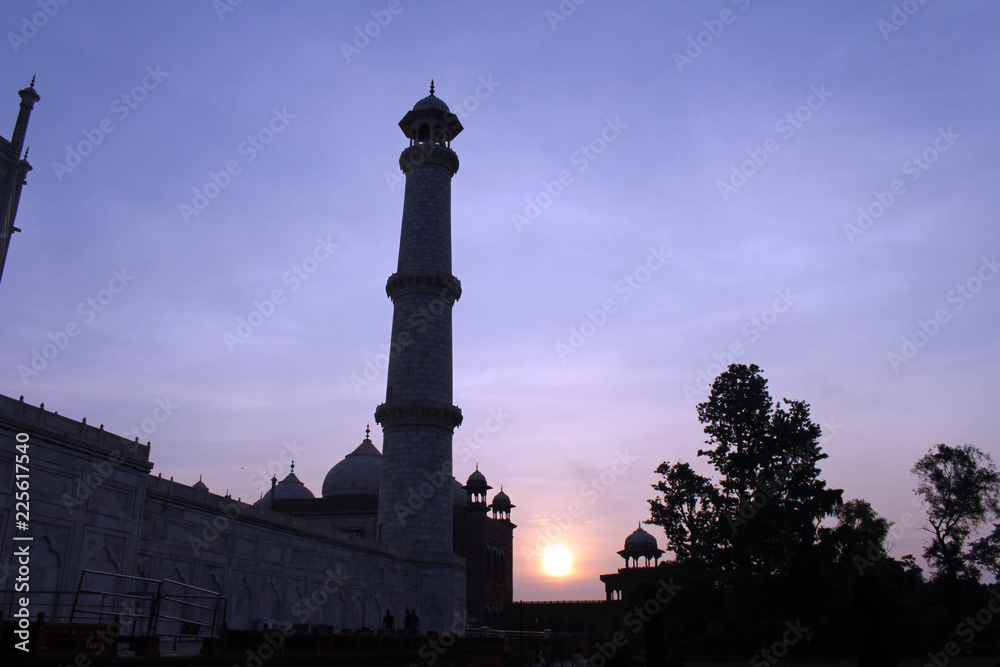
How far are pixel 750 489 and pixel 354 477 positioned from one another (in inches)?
1101

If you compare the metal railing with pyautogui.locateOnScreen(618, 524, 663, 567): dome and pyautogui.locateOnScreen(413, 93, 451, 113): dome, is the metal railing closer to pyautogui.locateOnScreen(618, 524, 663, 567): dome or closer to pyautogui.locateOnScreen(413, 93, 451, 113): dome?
pyautogui.locateOnScreen(413, 93, 451, 113): dome

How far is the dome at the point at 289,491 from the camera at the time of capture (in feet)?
193

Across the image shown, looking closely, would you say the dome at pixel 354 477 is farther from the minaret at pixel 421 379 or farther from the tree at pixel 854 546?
the tree at pixel 854 546

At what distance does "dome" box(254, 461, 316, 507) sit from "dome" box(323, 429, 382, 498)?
314 centimetres

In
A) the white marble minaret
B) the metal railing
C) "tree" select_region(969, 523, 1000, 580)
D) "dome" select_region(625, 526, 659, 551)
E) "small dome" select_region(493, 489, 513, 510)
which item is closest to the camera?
the metal railing

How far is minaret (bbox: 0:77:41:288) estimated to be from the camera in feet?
103

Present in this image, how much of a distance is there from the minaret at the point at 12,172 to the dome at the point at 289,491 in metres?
31.0

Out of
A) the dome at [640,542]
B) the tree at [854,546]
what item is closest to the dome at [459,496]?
the dome at [640,542]

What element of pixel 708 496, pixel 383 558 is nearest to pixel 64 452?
pixel 383 558

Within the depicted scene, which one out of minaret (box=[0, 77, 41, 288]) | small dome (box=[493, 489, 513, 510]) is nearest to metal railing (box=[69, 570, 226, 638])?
minaret (box=[0, 77, 41, 288])

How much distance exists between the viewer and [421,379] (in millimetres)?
36688

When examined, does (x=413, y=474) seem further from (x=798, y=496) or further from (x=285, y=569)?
(x=798, y=496)

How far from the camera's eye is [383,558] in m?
32.8

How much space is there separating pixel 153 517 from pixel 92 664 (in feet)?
28.5
